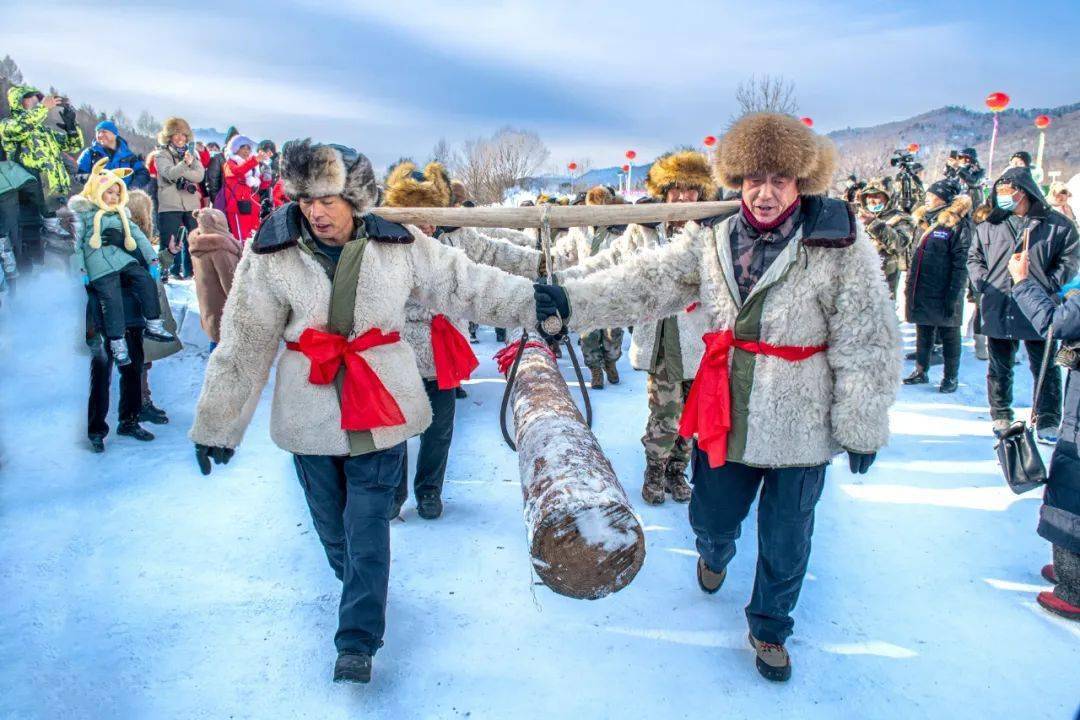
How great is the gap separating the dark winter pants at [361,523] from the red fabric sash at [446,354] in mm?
1011

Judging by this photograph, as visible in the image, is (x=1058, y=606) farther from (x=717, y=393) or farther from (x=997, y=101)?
(x=997, y=101)

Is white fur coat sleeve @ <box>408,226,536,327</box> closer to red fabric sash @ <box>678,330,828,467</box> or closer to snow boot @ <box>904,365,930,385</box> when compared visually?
red fabric sash @ <box>678,330,828,467</box>

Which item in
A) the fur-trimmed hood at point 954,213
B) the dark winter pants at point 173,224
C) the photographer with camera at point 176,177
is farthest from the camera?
the dark winter pants at point 173,224

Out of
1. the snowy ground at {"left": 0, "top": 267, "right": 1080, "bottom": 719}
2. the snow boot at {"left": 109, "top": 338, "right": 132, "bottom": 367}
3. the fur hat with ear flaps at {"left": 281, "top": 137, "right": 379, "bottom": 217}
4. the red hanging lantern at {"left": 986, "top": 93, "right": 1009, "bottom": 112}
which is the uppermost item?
the red hanging lantern at {"left": 986, "top": 93, "right": 1009, "bottom": 112}

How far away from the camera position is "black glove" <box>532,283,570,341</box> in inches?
104

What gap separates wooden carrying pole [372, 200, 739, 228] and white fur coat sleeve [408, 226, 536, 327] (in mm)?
143

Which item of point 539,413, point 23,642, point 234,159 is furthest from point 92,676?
point 234,159

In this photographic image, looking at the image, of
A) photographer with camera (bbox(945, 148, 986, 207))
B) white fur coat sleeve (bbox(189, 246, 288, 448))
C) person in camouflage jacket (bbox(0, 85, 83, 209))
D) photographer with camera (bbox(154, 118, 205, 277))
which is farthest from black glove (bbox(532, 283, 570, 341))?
photographer with camera (bbox(945, 148, 986, 207))

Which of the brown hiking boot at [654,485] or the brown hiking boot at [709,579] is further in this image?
the brown hiking boot at [654,485]

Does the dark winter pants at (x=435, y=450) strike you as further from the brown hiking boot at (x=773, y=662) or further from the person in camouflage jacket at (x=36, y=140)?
the person in camouflage jacket at (x=36, y=140)

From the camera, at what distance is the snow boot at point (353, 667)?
8.01 feet

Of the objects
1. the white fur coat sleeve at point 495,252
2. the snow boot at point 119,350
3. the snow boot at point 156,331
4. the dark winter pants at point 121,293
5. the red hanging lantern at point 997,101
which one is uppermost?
the red hanging lantern at point 997,101

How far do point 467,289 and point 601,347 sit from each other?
13.6 ft

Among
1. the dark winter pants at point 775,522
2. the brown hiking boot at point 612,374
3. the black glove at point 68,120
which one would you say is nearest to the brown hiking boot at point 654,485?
the dark winter pants at point 775,522
